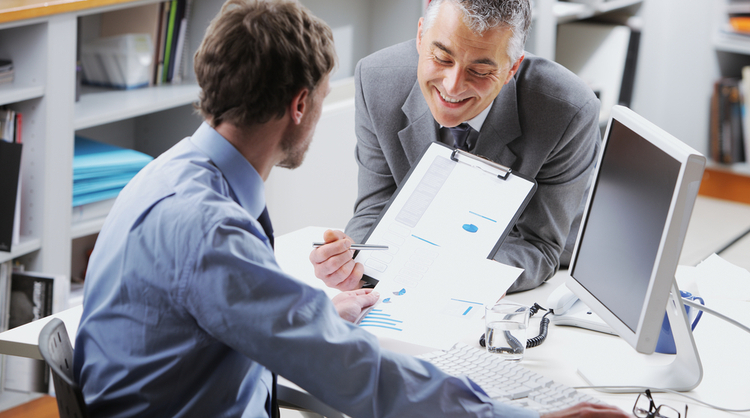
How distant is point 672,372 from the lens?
120cm

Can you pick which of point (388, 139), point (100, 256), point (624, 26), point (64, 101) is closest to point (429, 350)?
point (100, 256)

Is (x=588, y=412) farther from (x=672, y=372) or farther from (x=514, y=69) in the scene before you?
(x=514, y=69)

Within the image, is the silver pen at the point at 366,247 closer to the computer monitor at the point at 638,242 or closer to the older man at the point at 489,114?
the older man at the point at 489,114

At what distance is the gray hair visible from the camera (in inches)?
61.0

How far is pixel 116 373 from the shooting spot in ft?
3.18

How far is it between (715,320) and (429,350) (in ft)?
2.00

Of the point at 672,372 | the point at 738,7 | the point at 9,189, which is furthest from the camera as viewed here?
the point at 738,7

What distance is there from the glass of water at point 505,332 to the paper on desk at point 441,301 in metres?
0.05

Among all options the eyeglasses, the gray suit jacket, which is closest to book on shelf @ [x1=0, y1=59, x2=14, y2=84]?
the gray suit jacket

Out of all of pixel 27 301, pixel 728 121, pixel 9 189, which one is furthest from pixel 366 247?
pixel 728 121

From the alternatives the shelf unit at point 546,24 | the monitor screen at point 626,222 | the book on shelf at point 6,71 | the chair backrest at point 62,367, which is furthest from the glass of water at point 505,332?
the shelf unit at point 546,24

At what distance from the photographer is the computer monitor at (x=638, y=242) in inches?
40.8

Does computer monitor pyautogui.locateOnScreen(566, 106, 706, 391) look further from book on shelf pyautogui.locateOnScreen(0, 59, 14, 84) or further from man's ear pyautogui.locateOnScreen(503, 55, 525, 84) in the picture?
book on shelf pyautogui.locateOnScreen(0, 59, 14, 84)

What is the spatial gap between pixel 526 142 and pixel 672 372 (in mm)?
675
